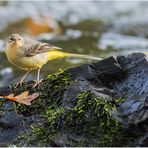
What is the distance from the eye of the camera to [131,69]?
5.23 meters

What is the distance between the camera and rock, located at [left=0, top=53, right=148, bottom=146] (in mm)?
4547

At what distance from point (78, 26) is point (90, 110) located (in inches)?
487

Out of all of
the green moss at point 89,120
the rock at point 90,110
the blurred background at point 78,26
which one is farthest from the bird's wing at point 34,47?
the blurred background at point 78,26

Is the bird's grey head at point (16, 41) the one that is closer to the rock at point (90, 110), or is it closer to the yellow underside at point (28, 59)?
the yellow underside at point (28, 59)

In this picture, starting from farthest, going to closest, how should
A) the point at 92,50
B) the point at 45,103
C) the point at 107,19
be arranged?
the point at 107,19 < the point at 92,50 < the point at 45,103

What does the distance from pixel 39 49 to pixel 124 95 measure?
2.18m

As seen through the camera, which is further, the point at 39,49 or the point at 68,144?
the point at 39,49

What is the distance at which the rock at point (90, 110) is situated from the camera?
4.55 metres

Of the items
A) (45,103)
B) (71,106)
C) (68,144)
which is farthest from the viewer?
(45,103)

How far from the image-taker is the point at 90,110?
4762mm

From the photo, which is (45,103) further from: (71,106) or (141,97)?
(141,97)

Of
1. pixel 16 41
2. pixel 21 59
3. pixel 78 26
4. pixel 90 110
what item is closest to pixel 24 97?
pixel 90 110

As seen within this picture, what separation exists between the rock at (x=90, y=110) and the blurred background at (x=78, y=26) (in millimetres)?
5678

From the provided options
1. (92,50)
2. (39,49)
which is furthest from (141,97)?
(92,50)
